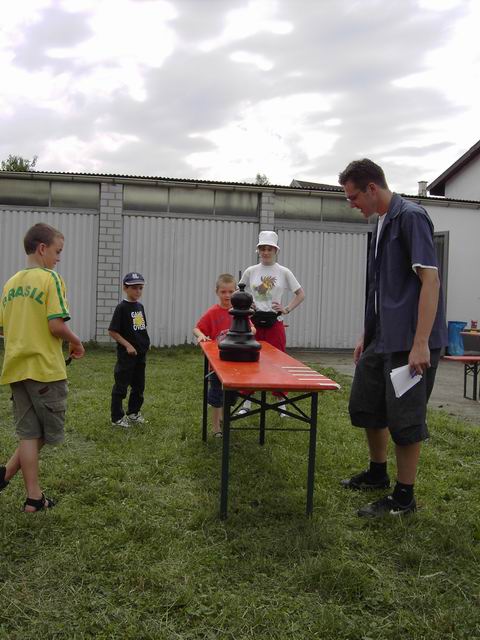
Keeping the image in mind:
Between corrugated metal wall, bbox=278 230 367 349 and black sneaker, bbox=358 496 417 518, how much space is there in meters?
10.00

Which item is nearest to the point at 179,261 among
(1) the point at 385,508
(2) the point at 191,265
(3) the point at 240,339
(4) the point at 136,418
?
(2) the point at 191,265

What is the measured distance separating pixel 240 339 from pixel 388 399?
1.13 metres

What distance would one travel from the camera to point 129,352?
562cm

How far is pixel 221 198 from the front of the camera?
521 inches

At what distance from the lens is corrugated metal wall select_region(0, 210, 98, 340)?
1277 centimetres

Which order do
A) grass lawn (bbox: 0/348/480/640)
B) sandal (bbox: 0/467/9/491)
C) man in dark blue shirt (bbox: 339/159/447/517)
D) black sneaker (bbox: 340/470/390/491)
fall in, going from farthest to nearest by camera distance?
1. black sneaker (bbox: 340/470/390/491)
2. sandal (bbox: 0/467/9/491)
3. man in dark blue shirt (bbox: 339/159/447/517)
4. grass lawn (bbox: 0/348/480/640)

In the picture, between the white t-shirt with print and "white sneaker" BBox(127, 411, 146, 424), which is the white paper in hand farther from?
"white sneaker" BBox(127, 411, 146, 424)

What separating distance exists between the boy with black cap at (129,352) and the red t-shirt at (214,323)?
728mm

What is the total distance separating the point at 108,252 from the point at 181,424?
25.7ft

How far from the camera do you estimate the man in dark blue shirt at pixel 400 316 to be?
3348 millimetres

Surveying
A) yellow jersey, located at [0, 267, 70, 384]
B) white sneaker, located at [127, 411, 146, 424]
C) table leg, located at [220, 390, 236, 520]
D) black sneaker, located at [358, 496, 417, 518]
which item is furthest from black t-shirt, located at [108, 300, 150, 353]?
black sneaker, located at [358, 496, 417, 518]

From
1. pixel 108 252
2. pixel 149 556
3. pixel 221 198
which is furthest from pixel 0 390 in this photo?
pixel 221 198

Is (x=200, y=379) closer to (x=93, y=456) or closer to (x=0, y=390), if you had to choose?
(x=0, y=390)

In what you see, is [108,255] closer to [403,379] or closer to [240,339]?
[240,339]
